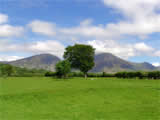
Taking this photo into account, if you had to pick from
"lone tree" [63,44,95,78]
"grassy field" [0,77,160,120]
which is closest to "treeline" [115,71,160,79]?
"lone tree" [63,44,95,78]

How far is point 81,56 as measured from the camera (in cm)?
10856

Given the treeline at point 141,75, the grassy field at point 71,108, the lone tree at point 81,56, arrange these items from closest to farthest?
the grassy field at point 71,108 < the treeline at point 141,75 < the lone tree at point 81,56

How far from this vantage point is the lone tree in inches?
4242

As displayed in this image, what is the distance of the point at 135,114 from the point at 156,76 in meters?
80.4

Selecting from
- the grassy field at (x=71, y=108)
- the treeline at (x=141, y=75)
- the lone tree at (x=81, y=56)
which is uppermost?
the lone tree at (x=81, y=56)

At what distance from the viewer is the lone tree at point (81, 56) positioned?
108 metres

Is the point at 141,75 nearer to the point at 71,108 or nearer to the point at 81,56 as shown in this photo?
the point at 81,56

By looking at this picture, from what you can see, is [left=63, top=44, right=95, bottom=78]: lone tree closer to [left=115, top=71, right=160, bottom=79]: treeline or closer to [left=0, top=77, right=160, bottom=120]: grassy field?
[left=115, top=71, right=160, bottom=79]: treeline

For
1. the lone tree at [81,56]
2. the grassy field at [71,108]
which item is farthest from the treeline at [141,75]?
the grassy field at [71,108]

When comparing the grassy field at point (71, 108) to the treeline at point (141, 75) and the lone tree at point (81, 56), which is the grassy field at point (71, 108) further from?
the lone tree at point (81, 56)

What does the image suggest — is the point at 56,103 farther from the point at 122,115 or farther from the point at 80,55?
the point at 80,55

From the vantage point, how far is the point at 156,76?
90250mm

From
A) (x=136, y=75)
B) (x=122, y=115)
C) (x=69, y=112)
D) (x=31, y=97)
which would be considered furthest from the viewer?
(x=136, y=75)

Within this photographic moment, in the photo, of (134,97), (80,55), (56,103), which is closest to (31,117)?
(56,103)
